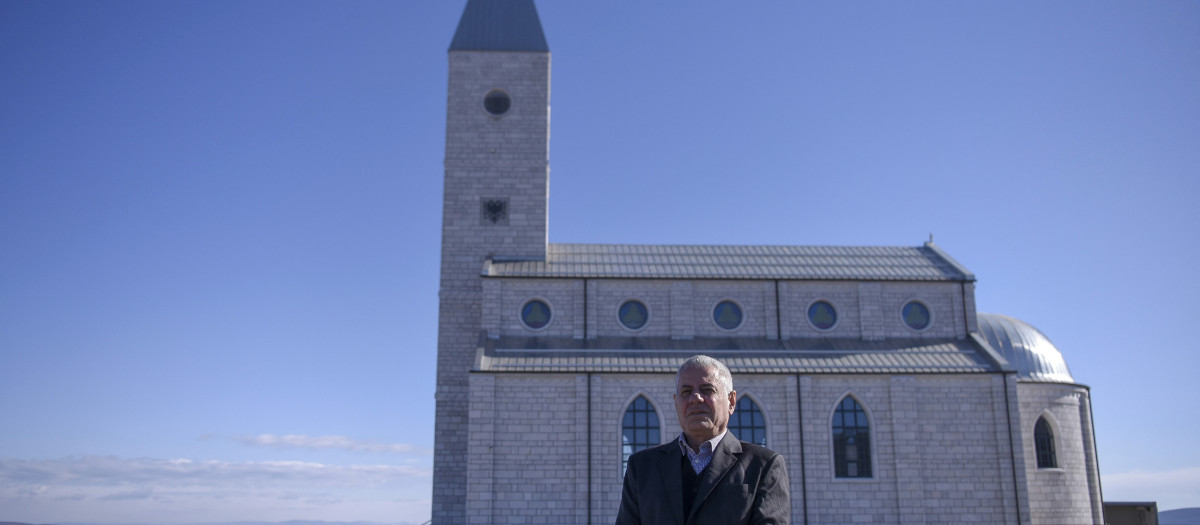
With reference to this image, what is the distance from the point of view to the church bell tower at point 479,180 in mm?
33062

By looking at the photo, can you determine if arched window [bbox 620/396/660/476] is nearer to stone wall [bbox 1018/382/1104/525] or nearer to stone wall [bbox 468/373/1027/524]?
stone wall [bbox 468/373/1027/524]

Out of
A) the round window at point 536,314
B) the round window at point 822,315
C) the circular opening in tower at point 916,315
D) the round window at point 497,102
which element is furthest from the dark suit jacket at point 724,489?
the round window at point 497,102

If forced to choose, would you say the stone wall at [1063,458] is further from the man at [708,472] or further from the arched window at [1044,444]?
the man at [708,472]

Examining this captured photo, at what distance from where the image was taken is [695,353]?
30.8 meters

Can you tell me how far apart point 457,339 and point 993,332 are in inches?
790

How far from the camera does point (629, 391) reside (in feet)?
98.3

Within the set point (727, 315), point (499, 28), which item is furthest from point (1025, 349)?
point (499, 28)

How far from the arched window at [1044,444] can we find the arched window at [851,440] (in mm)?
7155

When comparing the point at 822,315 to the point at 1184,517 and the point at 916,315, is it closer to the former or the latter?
the point at 916,315

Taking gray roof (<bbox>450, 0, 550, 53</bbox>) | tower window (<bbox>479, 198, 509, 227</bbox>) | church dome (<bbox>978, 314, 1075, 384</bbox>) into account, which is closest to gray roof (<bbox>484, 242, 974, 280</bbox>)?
tower window (<bbox>479, 198, 509, 227</bbox>)

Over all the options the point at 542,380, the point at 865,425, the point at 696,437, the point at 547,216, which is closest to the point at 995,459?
the point at 865,425

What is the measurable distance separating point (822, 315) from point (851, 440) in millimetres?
5066

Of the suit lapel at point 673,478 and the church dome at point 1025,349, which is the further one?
the church dome at point 1025,349

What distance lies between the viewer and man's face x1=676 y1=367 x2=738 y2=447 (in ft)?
16.5
